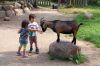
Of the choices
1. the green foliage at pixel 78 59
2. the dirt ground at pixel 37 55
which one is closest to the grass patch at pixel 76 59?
the green foliage at pixel 78 59

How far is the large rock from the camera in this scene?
9234 millimetres

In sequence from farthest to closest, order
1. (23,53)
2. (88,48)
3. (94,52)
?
(88,48) → (94,52) → (23,53)

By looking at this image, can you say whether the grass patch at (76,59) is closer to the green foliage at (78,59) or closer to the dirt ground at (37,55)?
the green foliage at (78,59)

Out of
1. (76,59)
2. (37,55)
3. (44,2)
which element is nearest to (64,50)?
(76,59)

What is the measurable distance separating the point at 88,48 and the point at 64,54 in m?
A: 2.32

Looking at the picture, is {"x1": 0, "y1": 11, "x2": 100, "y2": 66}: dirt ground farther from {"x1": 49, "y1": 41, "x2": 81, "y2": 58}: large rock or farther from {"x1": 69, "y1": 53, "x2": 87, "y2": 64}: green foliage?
{"x1": 49, "y1": 41, "x2": 81, "y2": 58}: large rock

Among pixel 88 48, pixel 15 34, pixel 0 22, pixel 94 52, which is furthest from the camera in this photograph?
Result: pixel 0 22

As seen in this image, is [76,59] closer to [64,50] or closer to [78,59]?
[78,59]

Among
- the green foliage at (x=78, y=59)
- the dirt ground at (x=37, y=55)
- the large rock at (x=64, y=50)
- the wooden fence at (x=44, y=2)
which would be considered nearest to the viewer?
the dirt ground at (x=37, y=55)

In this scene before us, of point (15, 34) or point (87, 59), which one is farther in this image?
point (15, 34)

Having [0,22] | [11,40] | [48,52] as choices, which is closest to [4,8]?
[0,22]

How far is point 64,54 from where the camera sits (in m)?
9.24

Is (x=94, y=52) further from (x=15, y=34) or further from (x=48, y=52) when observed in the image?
(x=15, y=34)

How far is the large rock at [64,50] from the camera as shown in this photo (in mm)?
9234
